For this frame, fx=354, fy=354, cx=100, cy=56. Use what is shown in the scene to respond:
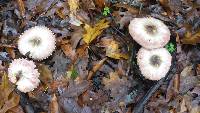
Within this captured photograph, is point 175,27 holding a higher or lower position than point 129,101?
higher

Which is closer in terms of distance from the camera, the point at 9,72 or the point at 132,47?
the point at 9,72

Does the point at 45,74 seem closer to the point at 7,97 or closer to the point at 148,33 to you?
the point at 7,97

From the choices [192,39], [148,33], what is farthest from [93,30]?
[192,39]

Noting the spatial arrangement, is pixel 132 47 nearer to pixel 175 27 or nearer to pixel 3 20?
pixel 175 27

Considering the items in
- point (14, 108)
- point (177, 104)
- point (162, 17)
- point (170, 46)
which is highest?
point (162, 17)

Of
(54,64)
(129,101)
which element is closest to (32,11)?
(54,64)

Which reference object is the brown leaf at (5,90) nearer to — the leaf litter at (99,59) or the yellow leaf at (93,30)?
the leaf litter at (99,59)

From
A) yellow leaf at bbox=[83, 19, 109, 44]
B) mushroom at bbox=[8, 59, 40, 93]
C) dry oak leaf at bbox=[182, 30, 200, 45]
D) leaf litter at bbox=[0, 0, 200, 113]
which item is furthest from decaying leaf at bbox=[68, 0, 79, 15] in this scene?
dry oak leaf at bbox=[182, 30, 200, 45]
